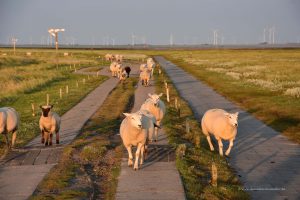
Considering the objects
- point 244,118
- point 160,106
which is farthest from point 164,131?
point 244,118

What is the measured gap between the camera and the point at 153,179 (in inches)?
576

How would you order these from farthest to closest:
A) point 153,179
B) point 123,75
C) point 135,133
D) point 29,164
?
point 123,75 < point 29,164 < point 135,133 < point 153,179

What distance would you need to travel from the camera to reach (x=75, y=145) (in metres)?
19.8

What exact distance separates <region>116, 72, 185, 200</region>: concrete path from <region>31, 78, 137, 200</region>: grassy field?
37 cm

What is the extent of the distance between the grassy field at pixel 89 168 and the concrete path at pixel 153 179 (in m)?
0.37

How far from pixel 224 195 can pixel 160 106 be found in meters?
9.61

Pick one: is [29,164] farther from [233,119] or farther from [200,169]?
[233,119]

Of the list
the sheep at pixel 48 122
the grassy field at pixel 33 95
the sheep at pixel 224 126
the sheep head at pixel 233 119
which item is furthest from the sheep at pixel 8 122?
the sheep head at pixel 233 119

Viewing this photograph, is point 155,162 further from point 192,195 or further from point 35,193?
point 35,193

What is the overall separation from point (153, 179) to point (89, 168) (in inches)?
119

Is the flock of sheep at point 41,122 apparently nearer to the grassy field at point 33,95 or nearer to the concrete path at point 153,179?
the grassy field at point 33,95

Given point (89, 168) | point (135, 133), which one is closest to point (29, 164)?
point (89, 168)

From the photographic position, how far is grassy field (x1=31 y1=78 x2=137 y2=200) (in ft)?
44.7

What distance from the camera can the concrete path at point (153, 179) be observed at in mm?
13117
